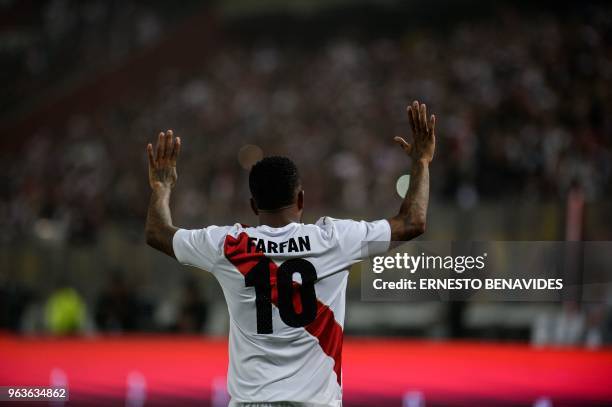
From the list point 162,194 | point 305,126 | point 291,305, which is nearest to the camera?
point 291,305

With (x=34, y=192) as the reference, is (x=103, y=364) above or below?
below

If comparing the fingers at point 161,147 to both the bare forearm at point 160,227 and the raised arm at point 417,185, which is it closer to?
the bare forearm at point 160,227

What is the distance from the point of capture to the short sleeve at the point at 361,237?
3137 mm

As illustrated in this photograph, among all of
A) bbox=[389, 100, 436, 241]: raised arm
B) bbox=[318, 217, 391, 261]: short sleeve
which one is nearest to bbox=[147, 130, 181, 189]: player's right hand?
bbox=[318, 217, 391, 261]: short sleeve

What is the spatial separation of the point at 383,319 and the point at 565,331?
10.2 ft

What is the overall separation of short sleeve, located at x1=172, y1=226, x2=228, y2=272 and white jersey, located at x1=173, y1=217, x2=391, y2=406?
0.03 metres

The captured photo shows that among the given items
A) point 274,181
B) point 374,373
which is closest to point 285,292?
point 274,181

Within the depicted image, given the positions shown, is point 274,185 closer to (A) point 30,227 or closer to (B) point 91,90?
(A) point 30,227

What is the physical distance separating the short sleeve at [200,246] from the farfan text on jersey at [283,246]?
0.46 feet

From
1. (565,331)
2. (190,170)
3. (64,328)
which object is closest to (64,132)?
(190,170)

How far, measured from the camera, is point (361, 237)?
316 centimetres

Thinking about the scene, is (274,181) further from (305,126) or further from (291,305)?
(305,126)

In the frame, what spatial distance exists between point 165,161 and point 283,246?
710 mm

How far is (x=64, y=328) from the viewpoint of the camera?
533 inches
